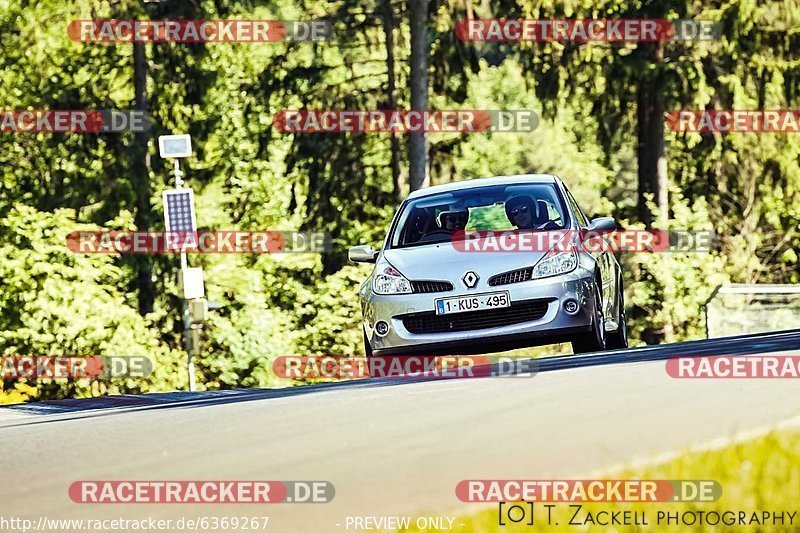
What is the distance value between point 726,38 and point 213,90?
14262 mm

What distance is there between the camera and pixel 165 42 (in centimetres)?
3616

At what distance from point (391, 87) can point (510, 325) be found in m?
24.1

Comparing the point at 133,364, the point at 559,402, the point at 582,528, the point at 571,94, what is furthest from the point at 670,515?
the point at 571,94

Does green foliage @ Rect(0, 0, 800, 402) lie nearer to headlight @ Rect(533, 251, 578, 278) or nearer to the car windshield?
the car windshield

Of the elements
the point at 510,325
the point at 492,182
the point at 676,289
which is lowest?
the point at 676,289

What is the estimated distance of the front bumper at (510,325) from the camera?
42.8 ft

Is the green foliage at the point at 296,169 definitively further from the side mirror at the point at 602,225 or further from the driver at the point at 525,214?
the side mirror at the point at 602,225

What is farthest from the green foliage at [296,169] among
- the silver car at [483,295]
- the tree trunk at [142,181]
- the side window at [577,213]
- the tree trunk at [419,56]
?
the silver car at [483,295]

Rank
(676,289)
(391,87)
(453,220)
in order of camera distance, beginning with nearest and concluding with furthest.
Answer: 1. (453,220)
2. (676,289)
3. (391,87)

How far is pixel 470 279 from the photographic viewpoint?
13.1 m

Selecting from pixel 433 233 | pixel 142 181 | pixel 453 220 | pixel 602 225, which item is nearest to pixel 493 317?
pixel 433 233

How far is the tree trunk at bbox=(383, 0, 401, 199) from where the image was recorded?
35.6 metres

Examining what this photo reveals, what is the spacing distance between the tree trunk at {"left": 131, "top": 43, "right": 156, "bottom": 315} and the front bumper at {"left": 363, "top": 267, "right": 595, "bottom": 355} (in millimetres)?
23031

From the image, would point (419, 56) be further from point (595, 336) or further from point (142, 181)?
point (595, 336)
